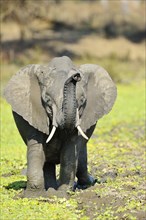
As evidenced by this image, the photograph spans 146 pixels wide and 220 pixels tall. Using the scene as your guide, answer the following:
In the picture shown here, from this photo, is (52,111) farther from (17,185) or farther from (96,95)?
(17,185)

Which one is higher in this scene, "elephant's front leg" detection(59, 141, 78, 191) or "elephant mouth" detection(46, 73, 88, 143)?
"elephant mouth" detection(46, 73, 88, 143)

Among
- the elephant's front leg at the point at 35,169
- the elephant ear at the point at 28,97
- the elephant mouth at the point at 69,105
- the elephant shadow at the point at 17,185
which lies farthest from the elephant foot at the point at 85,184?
the elephant mouth at the point at 69,105

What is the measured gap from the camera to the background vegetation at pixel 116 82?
8.81 metres

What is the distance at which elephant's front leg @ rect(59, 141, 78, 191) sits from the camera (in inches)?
361

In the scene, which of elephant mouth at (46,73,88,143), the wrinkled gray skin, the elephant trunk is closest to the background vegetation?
the wrinkled gray skin

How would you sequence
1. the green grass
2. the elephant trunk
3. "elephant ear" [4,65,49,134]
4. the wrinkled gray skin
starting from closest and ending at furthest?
the elephant trunk, the green grass, the wrinkled gray skin, "elephant ear" [4,65,49,134]

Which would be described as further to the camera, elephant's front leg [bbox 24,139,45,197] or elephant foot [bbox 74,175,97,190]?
elephant foot [bbox 74,175,97,190]

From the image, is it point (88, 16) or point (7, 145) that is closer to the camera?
point (7, 145)

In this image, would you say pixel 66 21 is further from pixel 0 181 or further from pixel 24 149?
pixel 0 181

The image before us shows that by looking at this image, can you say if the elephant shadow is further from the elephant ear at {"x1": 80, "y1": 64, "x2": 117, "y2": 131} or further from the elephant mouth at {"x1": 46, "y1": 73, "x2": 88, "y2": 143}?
the elephant mouth at {"x1": 46, "y1": 73, "x2": 88, "y2": 143}

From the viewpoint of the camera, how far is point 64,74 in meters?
8.57

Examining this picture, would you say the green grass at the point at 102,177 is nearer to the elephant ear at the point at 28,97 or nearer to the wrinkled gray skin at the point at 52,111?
Answer: the wrinkled gray skin at the point at 52,111

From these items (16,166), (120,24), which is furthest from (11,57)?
(16,166)

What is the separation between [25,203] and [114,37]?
32.1 m
